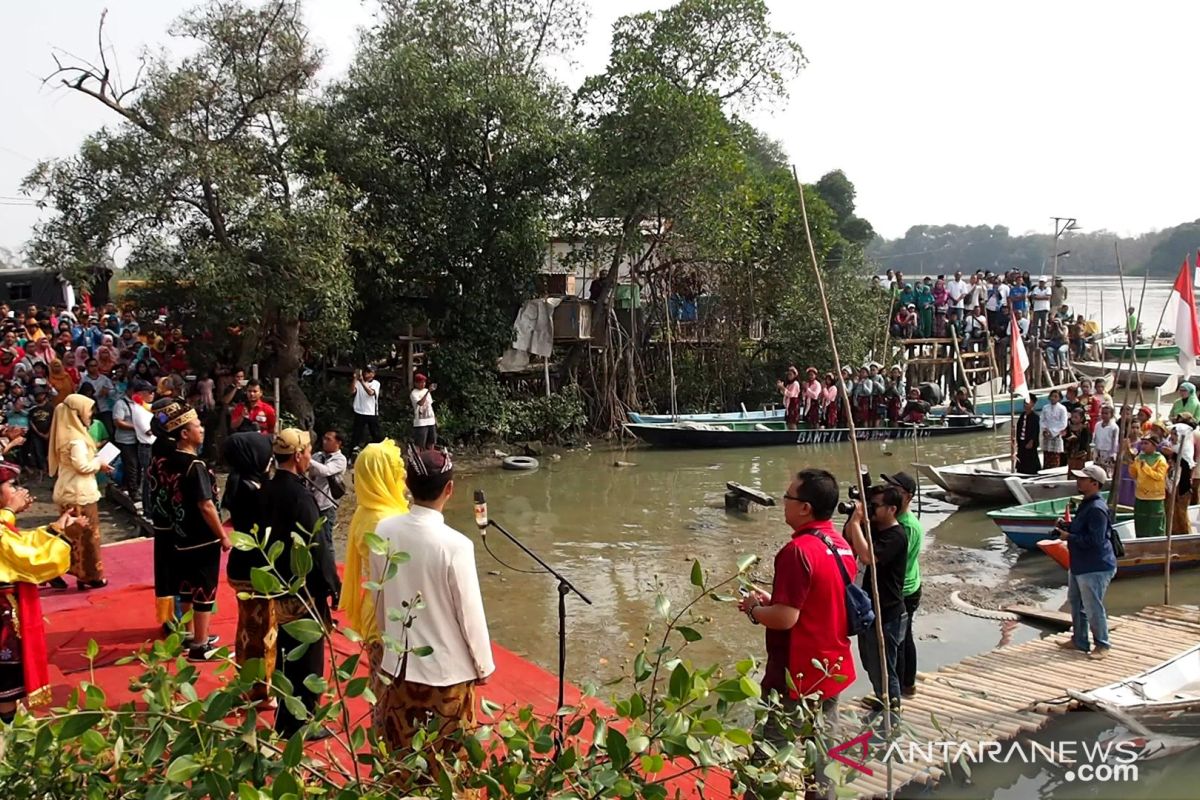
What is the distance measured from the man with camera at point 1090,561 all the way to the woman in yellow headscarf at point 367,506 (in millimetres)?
4663

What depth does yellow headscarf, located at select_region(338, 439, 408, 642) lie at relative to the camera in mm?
3898

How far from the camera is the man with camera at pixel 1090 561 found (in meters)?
6.41

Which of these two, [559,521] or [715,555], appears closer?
A: [715,555]

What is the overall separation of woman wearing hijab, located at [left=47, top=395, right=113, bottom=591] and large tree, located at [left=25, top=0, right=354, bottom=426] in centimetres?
602

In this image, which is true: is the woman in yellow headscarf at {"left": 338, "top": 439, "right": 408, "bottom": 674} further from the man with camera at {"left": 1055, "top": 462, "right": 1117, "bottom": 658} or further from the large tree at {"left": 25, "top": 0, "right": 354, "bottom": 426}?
the large tree at {"left": 25, "top": 0, "right": 354, "bottom": 426}

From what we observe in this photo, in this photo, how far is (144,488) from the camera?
9227 mm

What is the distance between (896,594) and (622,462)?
11.8 meters

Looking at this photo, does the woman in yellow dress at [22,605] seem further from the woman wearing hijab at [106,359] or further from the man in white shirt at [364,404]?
the man in white shirt at [364,404]

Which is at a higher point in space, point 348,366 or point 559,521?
point 348,366

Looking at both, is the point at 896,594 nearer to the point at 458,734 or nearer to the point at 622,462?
the point at 458,734

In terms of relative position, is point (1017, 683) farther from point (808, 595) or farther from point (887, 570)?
point (808, 595)

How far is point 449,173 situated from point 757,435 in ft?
25.7

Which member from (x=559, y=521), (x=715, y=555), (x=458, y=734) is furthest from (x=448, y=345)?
(x=458, y=734)

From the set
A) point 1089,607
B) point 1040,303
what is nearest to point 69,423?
point 1089,607
